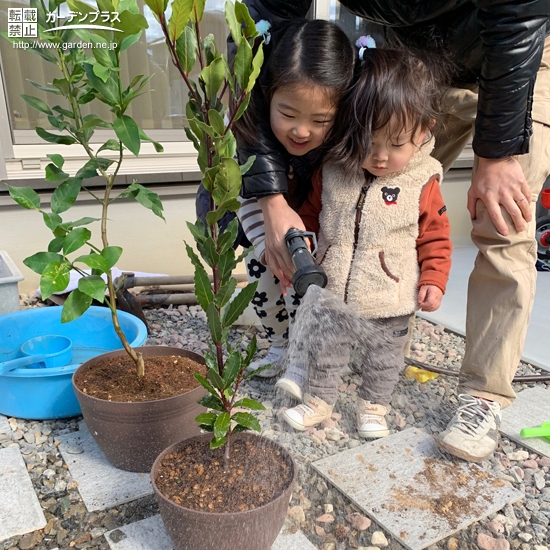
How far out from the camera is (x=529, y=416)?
188 centimetres

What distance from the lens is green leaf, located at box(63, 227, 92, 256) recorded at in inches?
47.9

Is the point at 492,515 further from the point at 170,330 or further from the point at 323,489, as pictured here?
the point at 170,330

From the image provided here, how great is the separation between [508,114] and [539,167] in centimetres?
24

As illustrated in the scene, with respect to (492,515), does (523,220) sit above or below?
above

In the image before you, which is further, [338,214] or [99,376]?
[338,214]

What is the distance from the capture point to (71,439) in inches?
65.0

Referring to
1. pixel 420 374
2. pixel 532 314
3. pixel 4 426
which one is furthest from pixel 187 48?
pixel 532 314

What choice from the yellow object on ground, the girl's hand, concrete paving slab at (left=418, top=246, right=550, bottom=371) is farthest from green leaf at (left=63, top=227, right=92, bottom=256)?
concrete paving slab at (left=418, top=246, right=550, bottom=371)

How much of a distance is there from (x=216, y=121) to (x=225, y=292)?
13.2 inches

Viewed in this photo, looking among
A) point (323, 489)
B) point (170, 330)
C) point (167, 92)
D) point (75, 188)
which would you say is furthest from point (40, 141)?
point (323, 489)

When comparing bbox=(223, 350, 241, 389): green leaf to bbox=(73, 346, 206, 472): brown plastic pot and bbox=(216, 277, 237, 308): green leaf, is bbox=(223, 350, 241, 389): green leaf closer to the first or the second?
bbox=(216, 277, 237, 308): green leaf

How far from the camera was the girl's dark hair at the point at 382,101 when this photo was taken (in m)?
1.54

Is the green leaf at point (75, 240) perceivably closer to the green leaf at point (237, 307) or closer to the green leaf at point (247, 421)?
the green leaf at point (237, 307)

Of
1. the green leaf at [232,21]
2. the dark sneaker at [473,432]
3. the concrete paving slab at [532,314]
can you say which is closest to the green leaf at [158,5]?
the green leaf at [232,21]
